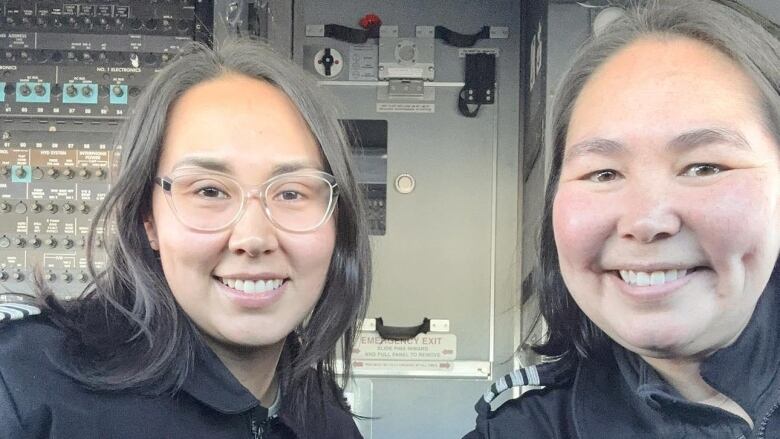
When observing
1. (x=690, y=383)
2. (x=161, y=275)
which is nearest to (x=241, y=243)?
(x=161, y=275)

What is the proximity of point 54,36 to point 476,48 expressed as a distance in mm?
1261

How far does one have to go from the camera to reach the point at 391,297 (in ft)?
9.19

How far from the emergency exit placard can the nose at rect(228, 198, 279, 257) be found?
54.6 inches

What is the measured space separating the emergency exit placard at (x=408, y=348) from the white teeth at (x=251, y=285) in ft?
4.38

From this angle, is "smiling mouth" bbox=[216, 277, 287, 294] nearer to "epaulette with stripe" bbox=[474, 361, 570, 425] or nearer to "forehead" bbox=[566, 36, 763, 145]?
"epaulette with stripe" bbox=[474, 361, 570, 425]

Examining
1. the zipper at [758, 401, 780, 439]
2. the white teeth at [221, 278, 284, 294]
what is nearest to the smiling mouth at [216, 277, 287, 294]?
the white teeth at [221, 278, 284, 294]

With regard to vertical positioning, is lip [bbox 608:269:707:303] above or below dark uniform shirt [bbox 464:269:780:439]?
above

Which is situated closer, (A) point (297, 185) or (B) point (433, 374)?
(A) point (297, 185)

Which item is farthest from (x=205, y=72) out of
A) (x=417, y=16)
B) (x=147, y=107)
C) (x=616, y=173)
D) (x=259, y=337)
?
(x=417, y=16)

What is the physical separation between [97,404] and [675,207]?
36.1 inches

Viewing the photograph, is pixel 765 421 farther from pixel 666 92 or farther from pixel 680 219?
pixel 666 92

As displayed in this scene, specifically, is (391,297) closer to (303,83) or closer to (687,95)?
(303,83)

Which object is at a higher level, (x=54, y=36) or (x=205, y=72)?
(x=54, y=36)

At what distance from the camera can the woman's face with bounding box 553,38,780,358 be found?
1223 millimetres
